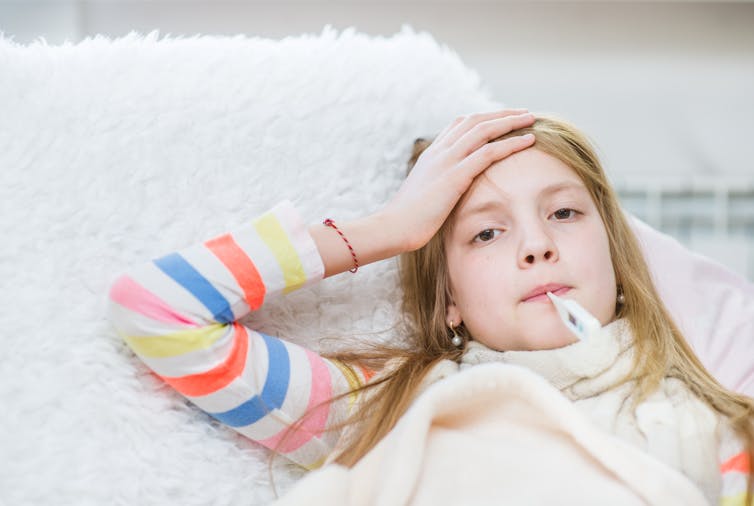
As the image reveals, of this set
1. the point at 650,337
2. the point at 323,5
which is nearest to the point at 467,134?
the point at 650,337

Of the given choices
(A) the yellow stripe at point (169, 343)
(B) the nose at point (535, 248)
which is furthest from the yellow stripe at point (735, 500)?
(A) the yellow stripe at point (169, 343)

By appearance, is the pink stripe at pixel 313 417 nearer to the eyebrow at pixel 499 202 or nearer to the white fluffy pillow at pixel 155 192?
the white fluffy pillow at pixel 155 192

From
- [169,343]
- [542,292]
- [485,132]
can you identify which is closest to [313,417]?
[169,343]

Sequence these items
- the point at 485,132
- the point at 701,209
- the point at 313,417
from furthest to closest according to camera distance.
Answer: the point at 701,209 → the point at 485,132 → the point at 313,417

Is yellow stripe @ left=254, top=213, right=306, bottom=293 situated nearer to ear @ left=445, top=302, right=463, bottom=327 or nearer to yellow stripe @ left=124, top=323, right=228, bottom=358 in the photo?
yellow stripe @ left=124, top=323, right=228, bottom=358

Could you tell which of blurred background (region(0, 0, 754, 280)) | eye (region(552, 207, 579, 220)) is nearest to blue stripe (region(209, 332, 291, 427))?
eye (region(552, 207, 579, 220))

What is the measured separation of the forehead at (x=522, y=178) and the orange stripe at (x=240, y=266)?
26 cm

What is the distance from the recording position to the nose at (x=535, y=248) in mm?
833

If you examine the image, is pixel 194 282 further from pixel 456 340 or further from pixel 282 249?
pixel 456 340

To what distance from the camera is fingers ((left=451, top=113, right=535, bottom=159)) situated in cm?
92

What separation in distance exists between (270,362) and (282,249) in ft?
0.36

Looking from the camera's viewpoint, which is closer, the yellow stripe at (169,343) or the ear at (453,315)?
the yellow stripe at (169,343)

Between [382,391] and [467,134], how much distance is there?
0.30 meters

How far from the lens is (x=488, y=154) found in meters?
0.90
